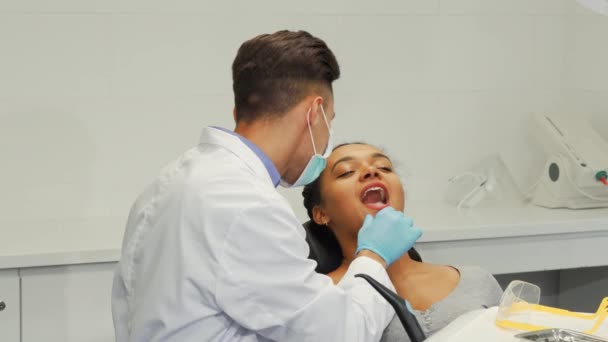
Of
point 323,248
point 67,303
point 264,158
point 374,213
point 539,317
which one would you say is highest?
point 264,158

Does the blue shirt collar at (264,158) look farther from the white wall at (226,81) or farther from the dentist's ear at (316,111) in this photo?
the white wall at (226,81)

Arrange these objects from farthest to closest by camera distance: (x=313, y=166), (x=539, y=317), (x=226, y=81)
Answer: (x=226, y=81) → (x=313, y=166) → (x=539, y=317)

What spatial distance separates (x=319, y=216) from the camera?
92.4 inches

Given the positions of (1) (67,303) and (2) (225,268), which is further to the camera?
(1) (67,303)

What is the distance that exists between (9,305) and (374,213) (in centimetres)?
108

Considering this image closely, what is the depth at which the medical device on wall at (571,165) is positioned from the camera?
9.95ft

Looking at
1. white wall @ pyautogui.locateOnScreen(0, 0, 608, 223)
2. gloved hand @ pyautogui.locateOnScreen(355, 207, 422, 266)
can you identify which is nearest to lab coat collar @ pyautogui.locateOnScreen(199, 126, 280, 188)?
gloved hand @ pyautogui.locateOnScreen(355, 207, 422, 266)

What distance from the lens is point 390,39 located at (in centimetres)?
320

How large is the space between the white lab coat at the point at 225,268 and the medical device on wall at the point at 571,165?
1.67 m

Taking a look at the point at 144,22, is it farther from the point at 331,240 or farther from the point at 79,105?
the point at 331,240

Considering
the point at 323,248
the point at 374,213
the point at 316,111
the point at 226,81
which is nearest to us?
the point at 316,111

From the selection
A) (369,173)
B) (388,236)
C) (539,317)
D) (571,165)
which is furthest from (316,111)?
(571,165)

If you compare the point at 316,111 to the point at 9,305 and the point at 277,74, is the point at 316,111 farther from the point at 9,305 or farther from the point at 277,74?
the point at 9,305

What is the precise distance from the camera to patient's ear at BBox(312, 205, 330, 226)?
233cm
